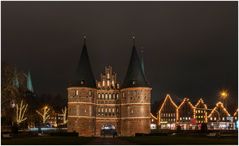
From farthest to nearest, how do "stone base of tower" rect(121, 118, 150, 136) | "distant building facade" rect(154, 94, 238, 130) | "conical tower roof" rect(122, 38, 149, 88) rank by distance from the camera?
"distant building facade" rect(154, 94, 238, 130) → "conical tower roof" rect(122, 38, 149, 88) → "stone base of tower" rect(121, 118, 150, 136)

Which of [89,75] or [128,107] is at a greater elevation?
[89,75]

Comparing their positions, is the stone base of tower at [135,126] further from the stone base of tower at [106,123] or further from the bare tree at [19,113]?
the bare tree at [19,113]

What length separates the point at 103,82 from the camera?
103 m

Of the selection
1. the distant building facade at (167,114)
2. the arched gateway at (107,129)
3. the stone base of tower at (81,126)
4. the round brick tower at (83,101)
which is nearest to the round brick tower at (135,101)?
the arched gateway at (107,129)

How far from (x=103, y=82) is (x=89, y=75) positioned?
4.31m

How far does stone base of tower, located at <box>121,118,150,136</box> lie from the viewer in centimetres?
9519

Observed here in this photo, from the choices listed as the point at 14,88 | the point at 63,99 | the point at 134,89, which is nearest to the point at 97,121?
the point at 134,89

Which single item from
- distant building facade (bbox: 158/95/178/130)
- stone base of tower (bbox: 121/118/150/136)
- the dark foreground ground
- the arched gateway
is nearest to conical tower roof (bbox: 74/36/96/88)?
the arched gateway

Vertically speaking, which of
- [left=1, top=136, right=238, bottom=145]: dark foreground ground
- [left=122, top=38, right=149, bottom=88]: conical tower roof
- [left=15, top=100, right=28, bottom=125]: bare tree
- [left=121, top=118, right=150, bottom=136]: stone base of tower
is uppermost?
[left=122, top=38, right=149, bottom=88]: conical tower roof

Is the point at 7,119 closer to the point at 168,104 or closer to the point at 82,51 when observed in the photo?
the point at 82,51

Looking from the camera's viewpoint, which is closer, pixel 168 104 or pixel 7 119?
pixel 7 119

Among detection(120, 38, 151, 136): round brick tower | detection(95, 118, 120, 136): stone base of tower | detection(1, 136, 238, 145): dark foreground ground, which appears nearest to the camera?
detection(1, 136, 238, 145): dark foreground ground

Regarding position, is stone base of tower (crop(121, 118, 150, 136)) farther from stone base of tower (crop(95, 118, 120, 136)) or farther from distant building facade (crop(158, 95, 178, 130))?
distant building facade (crop(158, 95, 178, 130))

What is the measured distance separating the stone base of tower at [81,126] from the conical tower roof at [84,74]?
723cm
